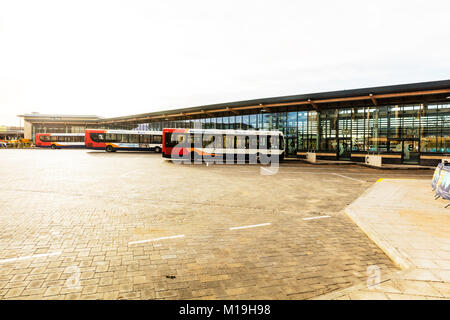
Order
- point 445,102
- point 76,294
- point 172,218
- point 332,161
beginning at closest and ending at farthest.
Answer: point 76,294, point 172,218, point 445,102, point 332,161

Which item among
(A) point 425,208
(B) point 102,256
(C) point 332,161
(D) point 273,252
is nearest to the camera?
(B) point 102,256

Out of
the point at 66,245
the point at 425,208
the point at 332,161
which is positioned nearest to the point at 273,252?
the point at 66,245

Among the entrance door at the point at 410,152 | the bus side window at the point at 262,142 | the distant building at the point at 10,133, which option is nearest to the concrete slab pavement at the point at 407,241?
the entrance door at the point at 410,152

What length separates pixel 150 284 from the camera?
3.42 metres

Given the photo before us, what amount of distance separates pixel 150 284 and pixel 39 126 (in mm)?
73325

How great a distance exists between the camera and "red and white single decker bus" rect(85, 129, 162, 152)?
37.3 meters

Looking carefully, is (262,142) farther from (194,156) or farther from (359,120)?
(359,120)

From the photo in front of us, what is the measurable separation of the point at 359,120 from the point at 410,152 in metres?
5.04

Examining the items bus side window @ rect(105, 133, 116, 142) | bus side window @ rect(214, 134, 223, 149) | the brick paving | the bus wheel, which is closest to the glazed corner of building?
bus side window @ rect(214, 134, 223, 149)

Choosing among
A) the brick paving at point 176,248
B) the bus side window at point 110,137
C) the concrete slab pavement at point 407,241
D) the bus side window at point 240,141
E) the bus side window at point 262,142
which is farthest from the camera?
the bus side window at point 110,137

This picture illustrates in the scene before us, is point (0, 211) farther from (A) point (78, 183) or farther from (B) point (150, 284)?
(B) point (150, 284)

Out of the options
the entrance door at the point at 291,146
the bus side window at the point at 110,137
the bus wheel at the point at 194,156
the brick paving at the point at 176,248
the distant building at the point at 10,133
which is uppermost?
the distant building at the point at 10,133

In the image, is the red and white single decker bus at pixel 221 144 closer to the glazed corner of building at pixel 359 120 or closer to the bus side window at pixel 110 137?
the glazed corner of building at pixel 359 120

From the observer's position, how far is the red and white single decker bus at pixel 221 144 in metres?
24.8
